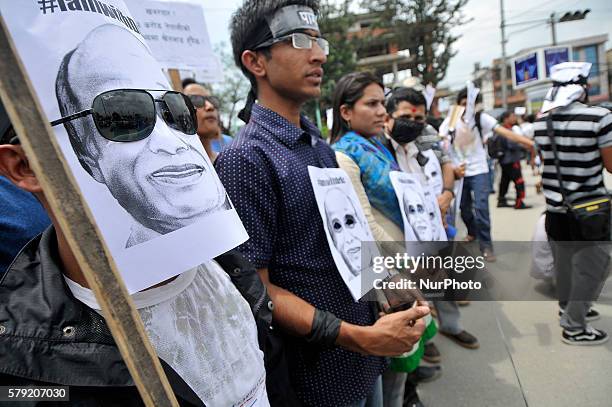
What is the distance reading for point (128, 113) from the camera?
68cm

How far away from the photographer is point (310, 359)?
4.22 feet

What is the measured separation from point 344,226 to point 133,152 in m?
0.78

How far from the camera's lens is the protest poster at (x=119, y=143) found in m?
0.61

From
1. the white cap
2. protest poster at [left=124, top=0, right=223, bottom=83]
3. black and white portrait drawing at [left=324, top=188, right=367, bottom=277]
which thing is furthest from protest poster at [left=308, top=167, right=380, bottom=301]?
the white cap

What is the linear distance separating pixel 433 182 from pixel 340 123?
0.87 metres

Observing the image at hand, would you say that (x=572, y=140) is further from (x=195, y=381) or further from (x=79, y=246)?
(x=79, y=246)

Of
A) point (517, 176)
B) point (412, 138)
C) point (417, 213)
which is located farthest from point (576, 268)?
point (517, 176)

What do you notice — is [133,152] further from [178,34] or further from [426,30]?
[426,30]

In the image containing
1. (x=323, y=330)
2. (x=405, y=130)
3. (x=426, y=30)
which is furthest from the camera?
(x=426, y=30)

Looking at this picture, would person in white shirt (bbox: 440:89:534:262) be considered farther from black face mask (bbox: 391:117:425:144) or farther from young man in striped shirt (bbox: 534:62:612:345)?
black face mask (bbox: 391:117:425:144)

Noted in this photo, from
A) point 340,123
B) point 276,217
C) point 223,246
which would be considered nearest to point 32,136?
point 223,246

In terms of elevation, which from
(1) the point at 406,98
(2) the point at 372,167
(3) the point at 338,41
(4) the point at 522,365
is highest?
(3) the point at 338,41

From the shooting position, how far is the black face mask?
259cm

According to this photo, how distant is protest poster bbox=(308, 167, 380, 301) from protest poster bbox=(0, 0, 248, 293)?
0.55 metres
